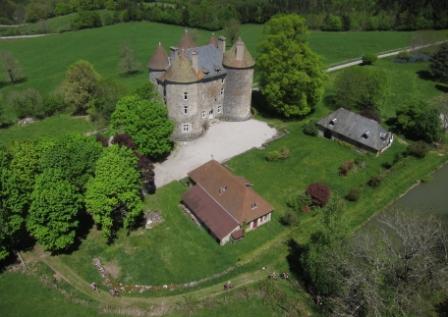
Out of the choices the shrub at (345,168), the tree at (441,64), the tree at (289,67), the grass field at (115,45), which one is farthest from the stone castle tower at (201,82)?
the tree at (441,64)

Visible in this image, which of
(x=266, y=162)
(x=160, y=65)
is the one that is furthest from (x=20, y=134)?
(x=266, y=162)

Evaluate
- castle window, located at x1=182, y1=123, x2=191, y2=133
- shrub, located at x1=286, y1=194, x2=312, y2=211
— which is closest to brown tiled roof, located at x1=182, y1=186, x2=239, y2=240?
shrub, located at x1=286, y1=194, x2=312, y2=211

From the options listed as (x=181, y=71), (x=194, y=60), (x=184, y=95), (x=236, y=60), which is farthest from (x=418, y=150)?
(x=181, y=71)

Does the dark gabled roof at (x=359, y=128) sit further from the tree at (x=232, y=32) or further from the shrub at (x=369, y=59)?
the tree at (x=232, y=32)

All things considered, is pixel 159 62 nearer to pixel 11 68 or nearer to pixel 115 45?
pixel 11 68

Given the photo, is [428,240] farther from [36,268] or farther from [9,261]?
[9,261]

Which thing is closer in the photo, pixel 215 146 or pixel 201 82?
pixel 215 146
